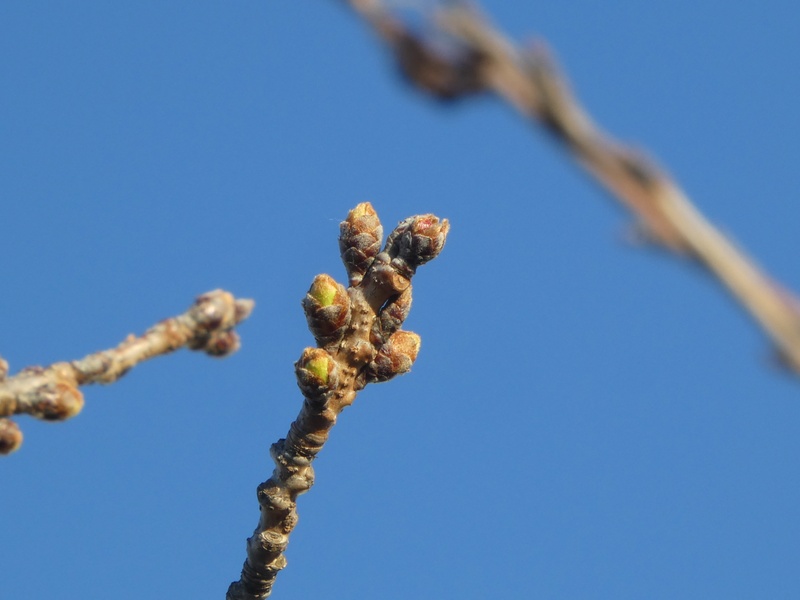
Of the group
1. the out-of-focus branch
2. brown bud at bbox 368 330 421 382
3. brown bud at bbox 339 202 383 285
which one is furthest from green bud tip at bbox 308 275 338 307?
the out-of-focus branch

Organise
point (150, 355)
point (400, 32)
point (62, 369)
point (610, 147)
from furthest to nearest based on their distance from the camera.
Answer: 1. point (150, 355)
2. point (62, 369)
3. point (400, 32)
4. point (610, 147)

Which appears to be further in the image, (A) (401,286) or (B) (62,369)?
(A) (401,286)

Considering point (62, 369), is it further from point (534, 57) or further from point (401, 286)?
point (534, 57)

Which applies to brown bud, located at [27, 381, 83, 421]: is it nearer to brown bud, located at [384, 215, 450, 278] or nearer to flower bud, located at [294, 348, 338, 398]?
flower bud, located at [294, 348, 338, 398]

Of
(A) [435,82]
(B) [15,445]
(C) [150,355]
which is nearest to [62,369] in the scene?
(B) [15,445]

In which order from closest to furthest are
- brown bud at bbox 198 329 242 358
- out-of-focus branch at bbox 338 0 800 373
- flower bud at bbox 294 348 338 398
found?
out-of-focus branch at bbox 338 0 800 373
flower bud at bbox 294 348 338 398
brown bud at bbox 198 329 242 358

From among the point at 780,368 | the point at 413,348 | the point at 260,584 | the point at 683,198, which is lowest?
the point at 780,368

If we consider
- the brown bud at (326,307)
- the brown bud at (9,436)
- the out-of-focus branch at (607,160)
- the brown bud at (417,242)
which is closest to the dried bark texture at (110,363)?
the brown bud at (9,436)
